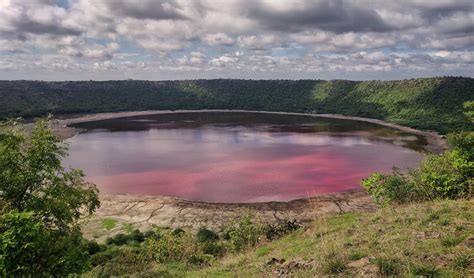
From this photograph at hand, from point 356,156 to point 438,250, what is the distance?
7472cm

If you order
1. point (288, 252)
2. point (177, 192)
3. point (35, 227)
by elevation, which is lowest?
point (177, 192)

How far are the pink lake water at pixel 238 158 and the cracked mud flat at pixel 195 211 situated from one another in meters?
3.32

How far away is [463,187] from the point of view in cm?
2481

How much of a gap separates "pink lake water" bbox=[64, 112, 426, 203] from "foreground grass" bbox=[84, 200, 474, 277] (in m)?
35.6

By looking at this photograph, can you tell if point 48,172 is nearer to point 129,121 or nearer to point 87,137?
point 87,137

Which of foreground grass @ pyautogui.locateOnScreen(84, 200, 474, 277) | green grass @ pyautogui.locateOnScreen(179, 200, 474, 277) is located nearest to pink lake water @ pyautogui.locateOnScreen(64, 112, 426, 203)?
green grass @ pyautogui.locateOnScreen(179, 200, 474, 277)

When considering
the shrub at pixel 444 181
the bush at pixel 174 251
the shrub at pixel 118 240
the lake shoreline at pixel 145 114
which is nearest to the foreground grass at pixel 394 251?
the bush at pixel 174 251

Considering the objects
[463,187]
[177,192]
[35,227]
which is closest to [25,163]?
[35,227]

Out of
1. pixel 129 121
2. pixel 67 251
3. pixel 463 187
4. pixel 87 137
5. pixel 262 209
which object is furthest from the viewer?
pixel 129 121

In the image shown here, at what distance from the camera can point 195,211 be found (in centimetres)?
4581

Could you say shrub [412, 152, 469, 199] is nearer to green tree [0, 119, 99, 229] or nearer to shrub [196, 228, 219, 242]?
shrub [196, 228, 219, 242]

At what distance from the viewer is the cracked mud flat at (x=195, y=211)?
137 feet

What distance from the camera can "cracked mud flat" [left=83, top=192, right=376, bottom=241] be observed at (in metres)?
41.7

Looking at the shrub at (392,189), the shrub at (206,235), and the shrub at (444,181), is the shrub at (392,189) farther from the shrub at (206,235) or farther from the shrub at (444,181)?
the shrub at (206,235)
